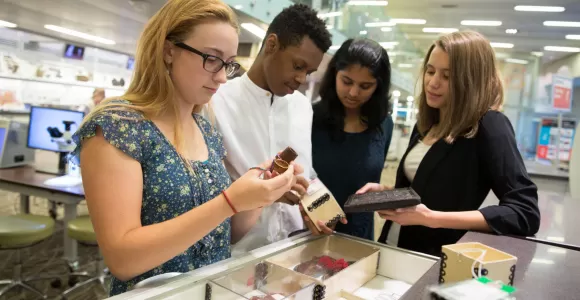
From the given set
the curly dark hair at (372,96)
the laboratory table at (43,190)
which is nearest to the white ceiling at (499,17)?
the curly dark hair at (372,96)

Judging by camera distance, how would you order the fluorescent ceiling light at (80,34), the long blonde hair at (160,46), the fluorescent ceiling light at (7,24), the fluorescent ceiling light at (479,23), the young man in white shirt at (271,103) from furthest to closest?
the fluorescent ceiling light at (479,23), the fluorescent ceiling light at (80,34), the fluorescent ceiling light at (7,24), the young man in white shirt at (271,103), the long blonde hair at (160,46)

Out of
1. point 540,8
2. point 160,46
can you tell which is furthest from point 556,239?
point 540,8

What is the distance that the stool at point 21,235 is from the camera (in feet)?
8.55

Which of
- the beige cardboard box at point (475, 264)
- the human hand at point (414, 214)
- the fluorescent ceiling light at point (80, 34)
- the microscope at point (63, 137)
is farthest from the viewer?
the fluorescent ceiling light at point (80, 34)

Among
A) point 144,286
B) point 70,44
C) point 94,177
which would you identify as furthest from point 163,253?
point 70,44

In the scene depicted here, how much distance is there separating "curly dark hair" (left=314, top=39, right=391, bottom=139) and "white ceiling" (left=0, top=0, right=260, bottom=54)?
3627 millimetres

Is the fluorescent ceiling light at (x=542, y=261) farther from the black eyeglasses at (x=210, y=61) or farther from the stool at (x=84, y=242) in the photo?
the stool at (x=84, y=242)

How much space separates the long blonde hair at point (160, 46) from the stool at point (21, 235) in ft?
7.60

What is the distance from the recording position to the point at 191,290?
0.78m

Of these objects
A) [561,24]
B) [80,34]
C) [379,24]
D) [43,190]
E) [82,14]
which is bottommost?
[43,190]

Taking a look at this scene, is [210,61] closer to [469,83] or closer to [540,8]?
[469,83]

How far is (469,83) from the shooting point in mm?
1293

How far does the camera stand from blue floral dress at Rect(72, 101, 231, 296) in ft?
2.80

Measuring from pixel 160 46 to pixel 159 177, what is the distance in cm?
32
